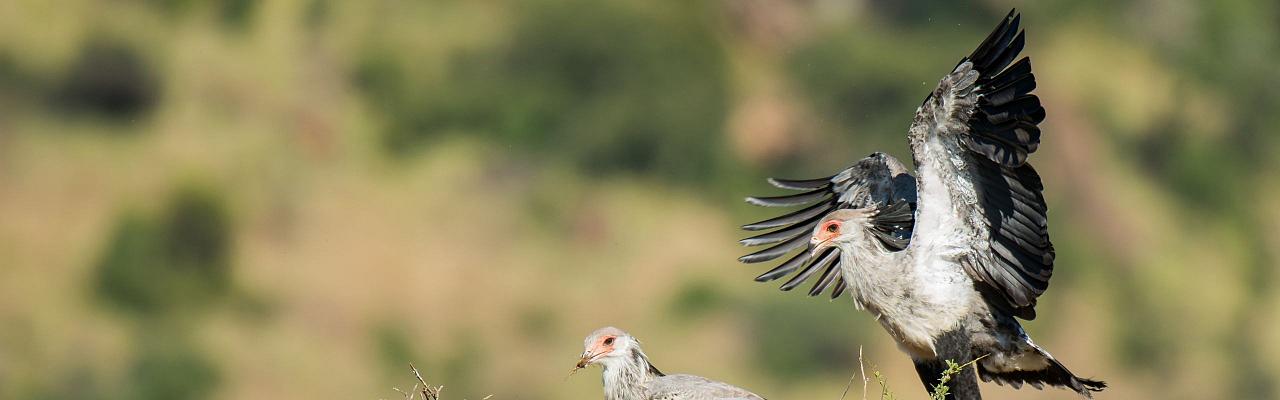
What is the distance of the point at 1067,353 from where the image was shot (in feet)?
52.6

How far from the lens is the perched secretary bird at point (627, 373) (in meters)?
7.14

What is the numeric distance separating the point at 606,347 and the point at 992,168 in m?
2.08

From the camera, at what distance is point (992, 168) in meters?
7.27

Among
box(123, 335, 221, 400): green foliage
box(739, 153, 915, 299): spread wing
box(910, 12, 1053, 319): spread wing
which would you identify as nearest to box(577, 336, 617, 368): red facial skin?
box(739, 153, 915, 299): spread wing

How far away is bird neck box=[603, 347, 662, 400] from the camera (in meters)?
7.25

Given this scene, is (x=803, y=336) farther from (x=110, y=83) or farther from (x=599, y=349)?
(x=599, y=349)

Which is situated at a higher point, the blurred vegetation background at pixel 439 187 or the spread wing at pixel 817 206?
the blurred vegetation background at pixel 439 187

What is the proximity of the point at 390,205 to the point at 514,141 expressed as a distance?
139 centimetres

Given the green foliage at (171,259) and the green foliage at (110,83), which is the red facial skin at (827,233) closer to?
the green foliage at (171,259)

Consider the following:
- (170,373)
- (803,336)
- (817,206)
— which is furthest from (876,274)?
(170,373)

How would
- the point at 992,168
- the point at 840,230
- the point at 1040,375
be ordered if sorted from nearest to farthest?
the point at 992,168 < the point at 840,230 < the point at 1040,375

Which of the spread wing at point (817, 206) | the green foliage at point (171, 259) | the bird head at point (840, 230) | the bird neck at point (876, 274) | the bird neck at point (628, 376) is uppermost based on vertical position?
the green foliage at point (171, 259)

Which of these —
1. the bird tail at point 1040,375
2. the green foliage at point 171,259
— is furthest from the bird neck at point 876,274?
the green foliage at point 171,259

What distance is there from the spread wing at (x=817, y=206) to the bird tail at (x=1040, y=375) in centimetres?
119
